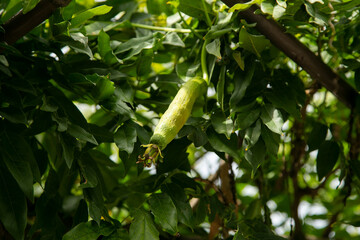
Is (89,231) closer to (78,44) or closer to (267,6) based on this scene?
(78,44)

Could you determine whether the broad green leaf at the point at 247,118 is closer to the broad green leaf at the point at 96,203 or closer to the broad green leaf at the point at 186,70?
the broad green leaf at the point at 186,70

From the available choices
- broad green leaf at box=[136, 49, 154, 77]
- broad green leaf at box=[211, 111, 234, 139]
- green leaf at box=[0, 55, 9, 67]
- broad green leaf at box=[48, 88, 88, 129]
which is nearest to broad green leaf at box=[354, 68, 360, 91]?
broad green leaf at box=[211, 111, 234, 139]

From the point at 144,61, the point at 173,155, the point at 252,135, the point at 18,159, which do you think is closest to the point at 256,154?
the point at 252,135

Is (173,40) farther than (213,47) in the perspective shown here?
Yes

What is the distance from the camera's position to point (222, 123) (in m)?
0.70

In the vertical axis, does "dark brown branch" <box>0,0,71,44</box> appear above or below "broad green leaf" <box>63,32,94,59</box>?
above

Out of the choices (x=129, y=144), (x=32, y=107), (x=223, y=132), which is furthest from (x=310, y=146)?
(x=32, y=107)

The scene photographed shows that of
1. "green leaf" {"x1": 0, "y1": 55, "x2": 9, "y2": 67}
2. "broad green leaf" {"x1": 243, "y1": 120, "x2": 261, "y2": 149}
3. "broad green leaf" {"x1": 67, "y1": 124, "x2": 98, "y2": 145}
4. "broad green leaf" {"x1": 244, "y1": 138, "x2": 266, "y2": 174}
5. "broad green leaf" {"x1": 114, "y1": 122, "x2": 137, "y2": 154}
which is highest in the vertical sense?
"green leaf" {"x1": 0, "y1": 55, "x2": 9, "y2": 67}

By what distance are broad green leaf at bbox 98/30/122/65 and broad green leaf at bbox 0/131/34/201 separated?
0.58 ft

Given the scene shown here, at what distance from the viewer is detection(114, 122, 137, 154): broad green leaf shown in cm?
65

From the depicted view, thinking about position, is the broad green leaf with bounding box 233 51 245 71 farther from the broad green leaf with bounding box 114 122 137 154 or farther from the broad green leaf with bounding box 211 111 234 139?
the broad green leaf with bounding box 114 122 137 154

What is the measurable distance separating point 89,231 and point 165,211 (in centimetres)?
11

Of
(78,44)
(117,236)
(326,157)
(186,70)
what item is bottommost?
(326,157)

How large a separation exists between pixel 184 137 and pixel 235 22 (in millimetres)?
191
